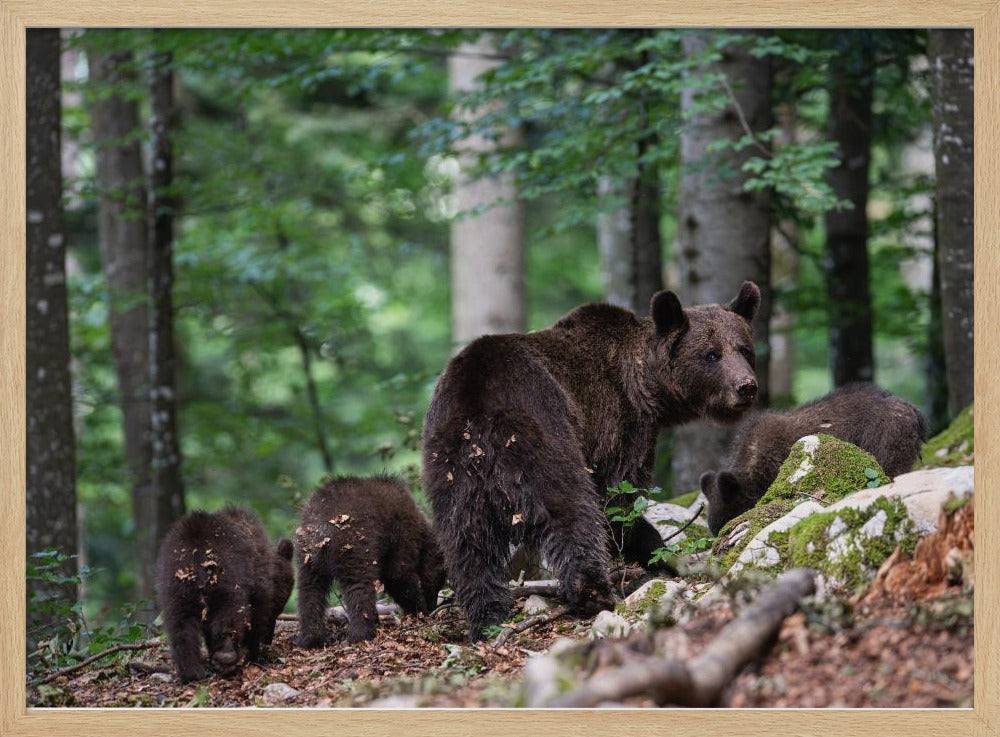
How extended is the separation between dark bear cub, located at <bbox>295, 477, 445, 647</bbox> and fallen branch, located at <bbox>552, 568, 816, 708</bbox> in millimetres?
3110

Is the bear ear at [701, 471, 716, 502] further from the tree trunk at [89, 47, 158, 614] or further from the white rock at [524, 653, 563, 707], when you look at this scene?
the tree trunk at [89, 47, 158, 614]

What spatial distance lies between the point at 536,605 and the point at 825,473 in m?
2.12

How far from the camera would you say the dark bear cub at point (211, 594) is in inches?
242

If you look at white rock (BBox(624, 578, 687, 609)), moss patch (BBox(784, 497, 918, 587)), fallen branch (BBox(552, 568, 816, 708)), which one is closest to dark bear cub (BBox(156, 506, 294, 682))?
white rock (BBox(624, 578, 687, 609))

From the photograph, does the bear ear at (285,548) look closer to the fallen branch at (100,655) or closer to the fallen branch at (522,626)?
the fallen branch at (100,655)

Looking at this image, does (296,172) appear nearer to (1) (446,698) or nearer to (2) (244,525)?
(2) (244,525)

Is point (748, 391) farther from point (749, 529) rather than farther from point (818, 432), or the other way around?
point (818, 432)

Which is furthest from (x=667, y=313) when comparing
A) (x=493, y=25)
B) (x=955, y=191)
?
(x=955, y=191)

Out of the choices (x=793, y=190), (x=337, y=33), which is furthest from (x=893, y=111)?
(x=337, y=33)

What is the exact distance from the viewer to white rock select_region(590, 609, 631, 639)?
18.5ft

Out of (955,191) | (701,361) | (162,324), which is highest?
(955,191)

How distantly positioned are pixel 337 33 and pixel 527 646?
8.60 m

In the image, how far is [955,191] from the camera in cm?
834

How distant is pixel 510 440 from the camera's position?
654 cm
